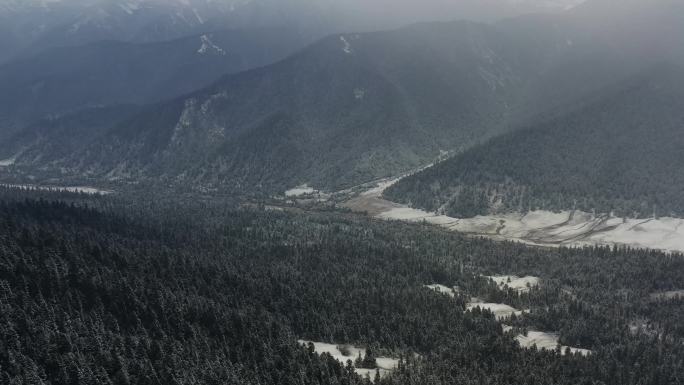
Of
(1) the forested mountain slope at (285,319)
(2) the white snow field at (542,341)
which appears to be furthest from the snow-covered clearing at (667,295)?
(2) the white snow field at (542,341)

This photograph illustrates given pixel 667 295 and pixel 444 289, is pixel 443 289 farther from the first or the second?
pixel 667 295

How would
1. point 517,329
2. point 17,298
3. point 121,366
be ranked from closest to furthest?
point 121,366 → point 17,298 → point 517,329

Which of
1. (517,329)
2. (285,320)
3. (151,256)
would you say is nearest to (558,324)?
(517,329)

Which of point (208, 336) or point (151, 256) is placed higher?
point (151, 256)

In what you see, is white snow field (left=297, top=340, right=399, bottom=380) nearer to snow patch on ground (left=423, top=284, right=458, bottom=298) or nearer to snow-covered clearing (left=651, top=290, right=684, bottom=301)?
snow patch on ground (left=423, top=284, right=458, bottom=298)

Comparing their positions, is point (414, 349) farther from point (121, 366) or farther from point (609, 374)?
point (121, 366)

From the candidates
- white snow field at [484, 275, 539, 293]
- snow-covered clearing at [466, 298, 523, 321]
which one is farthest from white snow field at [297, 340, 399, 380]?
white snow field at [484, 275, 539, 293]
